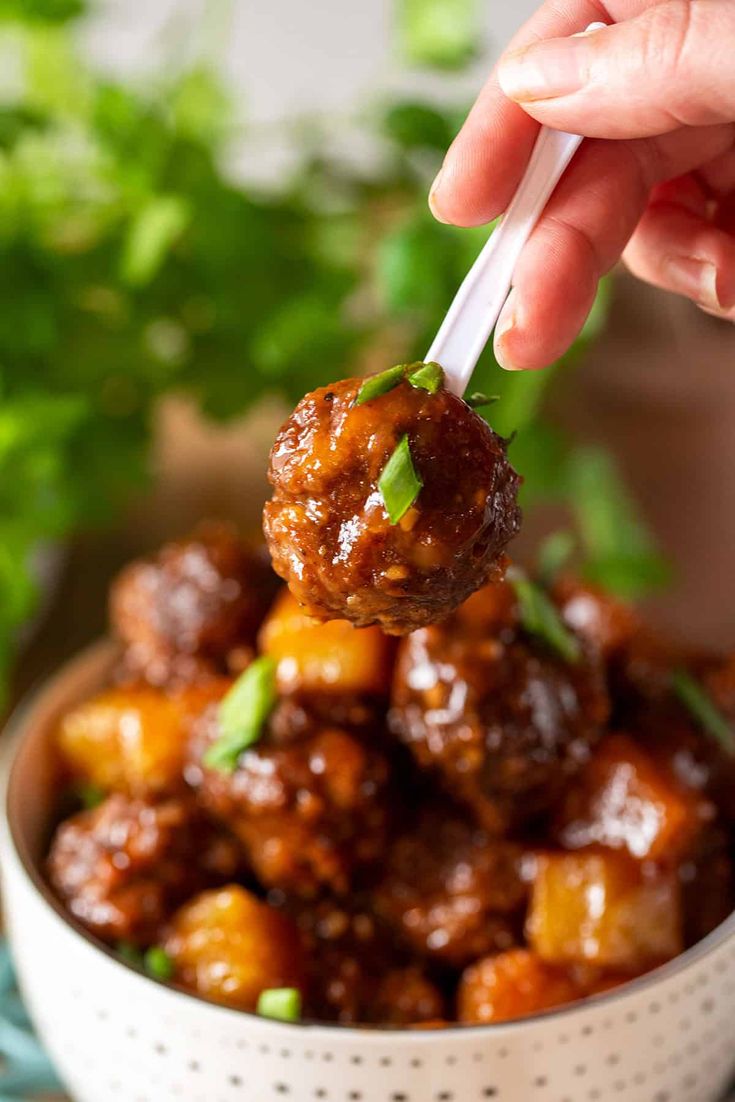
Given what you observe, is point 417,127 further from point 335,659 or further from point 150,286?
point 335,659

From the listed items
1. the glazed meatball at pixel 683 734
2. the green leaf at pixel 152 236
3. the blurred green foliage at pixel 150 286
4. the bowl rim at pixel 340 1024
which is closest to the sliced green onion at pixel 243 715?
the bowl rim at pixel 340 1024

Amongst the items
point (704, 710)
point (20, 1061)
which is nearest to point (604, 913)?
point (704, 710)

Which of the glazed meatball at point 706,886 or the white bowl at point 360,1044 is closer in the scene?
the white bowl at point 360,1044

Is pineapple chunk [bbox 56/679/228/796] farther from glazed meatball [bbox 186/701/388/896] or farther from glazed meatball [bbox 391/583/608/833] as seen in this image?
glazed meatball [bbox 391/583/608/833]

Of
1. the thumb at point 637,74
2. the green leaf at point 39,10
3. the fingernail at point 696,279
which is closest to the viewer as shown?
the thumb at point 637,74

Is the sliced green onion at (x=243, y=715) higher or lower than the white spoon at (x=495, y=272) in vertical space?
lower

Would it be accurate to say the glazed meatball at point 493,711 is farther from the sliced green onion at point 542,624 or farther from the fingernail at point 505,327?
the fingernail at point 505,327

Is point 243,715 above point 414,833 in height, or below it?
above
